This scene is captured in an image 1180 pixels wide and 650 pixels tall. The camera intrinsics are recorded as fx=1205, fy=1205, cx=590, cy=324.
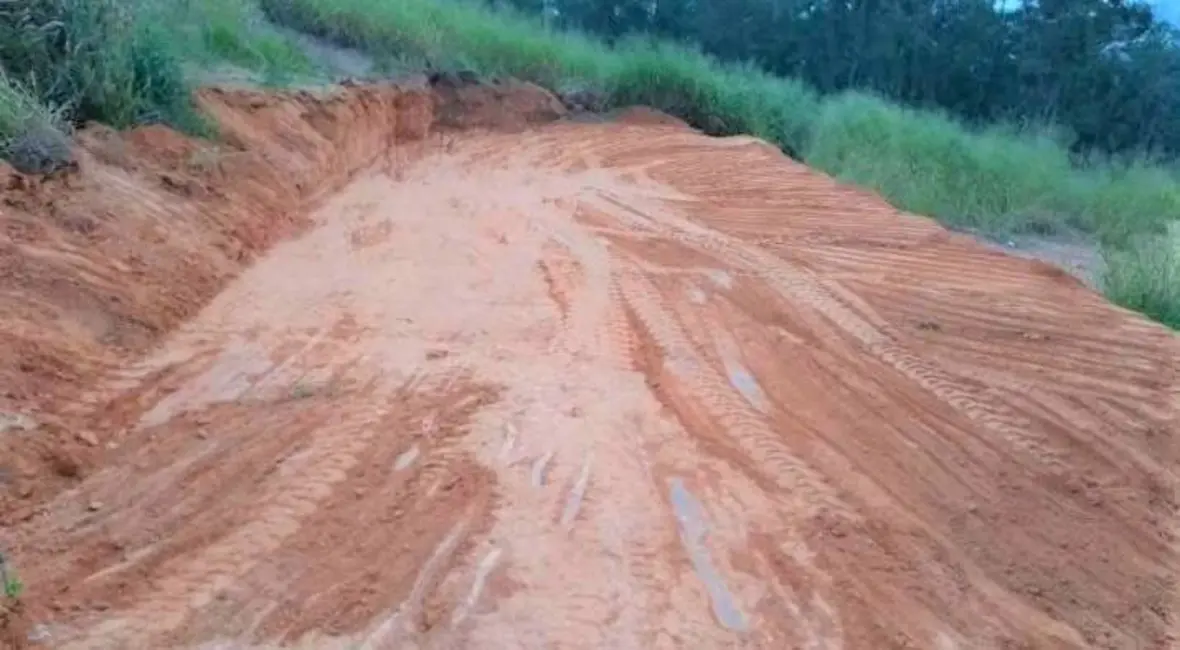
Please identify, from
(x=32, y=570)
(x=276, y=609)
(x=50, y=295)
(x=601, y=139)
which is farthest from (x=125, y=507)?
(x=601, y=139)

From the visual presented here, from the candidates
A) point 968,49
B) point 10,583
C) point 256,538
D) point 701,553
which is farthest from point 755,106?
point 10,583

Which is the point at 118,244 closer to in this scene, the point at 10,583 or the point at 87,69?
the point at 87,69

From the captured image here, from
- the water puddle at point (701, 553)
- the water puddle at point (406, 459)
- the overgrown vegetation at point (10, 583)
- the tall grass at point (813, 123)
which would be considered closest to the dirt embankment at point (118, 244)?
the overgrown vegetation at point (10, 583)

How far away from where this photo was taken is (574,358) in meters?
5.78

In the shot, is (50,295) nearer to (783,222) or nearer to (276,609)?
(276,609)

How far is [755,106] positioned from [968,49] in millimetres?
9573

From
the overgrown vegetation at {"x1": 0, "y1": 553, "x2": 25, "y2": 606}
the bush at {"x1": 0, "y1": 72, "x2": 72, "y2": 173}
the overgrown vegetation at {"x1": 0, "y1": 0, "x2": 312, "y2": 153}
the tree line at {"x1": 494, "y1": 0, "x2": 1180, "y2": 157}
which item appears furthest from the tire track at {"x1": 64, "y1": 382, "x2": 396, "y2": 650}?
the tree line at {"x1": 494, "y1": 0, "x2": 1180, "y2": 157}

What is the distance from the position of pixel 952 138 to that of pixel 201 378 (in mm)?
11674

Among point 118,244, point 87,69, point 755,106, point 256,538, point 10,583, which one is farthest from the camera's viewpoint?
point 755,106

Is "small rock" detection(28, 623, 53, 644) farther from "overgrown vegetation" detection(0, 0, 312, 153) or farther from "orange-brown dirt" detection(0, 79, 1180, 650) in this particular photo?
"overgrown vegetation" detection(0, 0, 312, 153)

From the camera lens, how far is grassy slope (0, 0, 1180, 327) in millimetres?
11438

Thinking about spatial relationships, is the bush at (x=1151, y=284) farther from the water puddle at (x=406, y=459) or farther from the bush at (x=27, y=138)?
the bush at (x=27, y=138)

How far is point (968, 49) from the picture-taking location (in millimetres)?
22328

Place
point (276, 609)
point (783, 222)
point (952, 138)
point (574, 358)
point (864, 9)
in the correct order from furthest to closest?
Result: point (864, 9), point (952, 138), point (783, 222), point (574, 358), point (276, 609)
